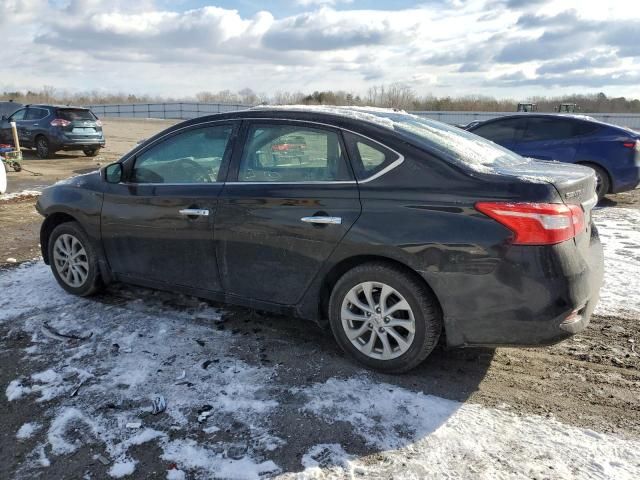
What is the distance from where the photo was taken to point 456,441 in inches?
110

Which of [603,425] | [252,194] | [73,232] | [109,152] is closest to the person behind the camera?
[603,425]

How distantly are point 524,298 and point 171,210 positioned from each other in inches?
102

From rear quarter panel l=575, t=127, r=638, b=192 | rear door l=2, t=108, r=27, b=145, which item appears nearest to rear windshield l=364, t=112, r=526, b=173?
rear quarter panel l=575, t=127, r=638, b=192

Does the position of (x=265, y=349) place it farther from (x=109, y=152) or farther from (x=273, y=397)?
(x=109, y=152)

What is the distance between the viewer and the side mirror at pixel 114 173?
14.5 ft

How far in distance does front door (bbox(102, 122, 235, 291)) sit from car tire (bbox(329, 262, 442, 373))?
3.51 ft

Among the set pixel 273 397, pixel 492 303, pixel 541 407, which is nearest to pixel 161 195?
pixel 273 397

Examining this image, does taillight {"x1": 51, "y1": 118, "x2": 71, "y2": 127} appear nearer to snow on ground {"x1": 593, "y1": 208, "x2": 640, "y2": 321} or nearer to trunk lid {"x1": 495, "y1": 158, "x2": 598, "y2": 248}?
snow on ground {"x1": 593, "y1": 208, "x2": 640, "y2": 321}

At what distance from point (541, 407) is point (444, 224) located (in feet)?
4.01

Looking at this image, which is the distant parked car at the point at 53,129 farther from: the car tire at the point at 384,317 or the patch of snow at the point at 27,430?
the car tire at the point at 384,317

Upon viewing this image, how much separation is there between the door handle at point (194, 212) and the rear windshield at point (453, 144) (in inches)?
58.7

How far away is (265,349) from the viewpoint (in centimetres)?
381

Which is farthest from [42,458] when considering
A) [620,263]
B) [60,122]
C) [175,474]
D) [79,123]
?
[79,123]

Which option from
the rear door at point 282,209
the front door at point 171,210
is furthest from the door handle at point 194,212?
the rear door at point 282,209
